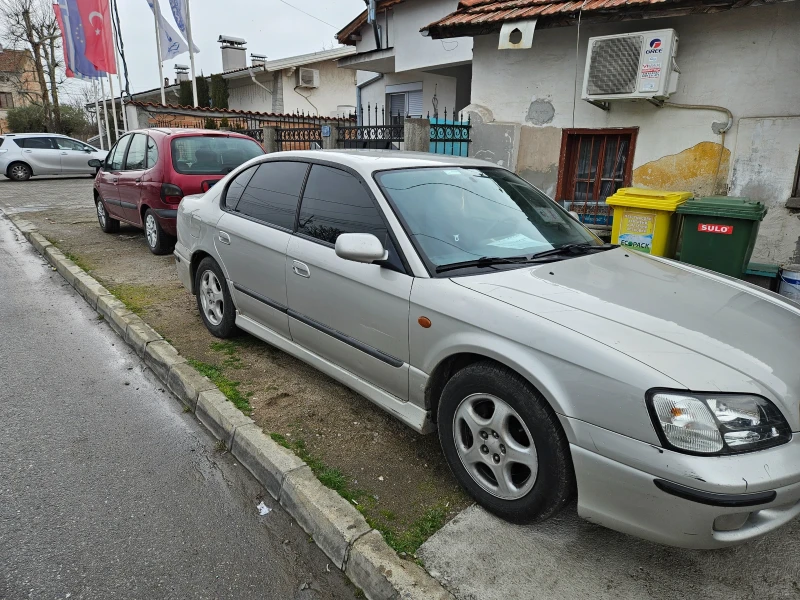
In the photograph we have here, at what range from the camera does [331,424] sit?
11.1 feet

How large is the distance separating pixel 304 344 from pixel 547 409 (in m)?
1.87

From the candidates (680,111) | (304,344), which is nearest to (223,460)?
(304,344)

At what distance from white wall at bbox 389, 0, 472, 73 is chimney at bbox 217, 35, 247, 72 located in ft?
50.2

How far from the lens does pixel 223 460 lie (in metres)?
3.16

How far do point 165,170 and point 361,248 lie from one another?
17.5 feet

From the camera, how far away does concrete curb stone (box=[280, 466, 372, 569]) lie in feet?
7.95

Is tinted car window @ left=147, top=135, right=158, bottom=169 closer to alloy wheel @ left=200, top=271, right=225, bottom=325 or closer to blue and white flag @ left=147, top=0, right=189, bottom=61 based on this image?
alloy wheel @ left=200, top=271, right=225, bottom=325

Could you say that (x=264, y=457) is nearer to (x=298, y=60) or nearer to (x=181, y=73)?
(x=298, y=60)

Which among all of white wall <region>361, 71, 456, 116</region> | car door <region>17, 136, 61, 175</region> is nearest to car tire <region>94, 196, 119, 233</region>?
white wall <region>361, 71, 456, 116</region>

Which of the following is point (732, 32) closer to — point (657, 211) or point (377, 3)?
point (657, 211)

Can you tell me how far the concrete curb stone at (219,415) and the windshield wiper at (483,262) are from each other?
1503mm

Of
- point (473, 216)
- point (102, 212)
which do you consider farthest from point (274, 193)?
point (102, 212)

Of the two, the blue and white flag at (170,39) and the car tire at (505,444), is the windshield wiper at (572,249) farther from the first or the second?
the blue and white flag at (170,39)

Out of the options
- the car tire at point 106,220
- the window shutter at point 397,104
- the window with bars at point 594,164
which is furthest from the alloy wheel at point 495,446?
the window shutter at point 397,104
